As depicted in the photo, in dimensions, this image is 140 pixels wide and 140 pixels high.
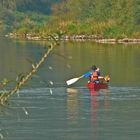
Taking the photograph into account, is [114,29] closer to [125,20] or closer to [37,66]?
[125,20]

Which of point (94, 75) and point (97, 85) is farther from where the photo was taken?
point (94, 75)

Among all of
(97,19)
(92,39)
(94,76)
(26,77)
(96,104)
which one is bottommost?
(92,39)

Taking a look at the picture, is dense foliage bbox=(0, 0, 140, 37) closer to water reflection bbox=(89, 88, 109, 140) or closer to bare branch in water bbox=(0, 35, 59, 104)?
water reflection bbox=(89, 88, 109, 140)

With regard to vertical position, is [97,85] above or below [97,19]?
below

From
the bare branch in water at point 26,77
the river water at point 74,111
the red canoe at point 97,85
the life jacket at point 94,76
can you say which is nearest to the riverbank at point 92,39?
the river water at point 74,111

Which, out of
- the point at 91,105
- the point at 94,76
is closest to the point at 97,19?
the point at 94,76

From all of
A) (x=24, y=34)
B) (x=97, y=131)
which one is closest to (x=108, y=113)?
(x=97, y=131)

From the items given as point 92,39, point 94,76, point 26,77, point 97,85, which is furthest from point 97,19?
point 26,77

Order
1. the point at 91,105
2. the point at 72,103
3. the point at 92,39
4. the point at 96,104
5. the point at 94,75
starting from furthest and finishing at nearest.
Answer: the point at 92,39 < the point at 94,75 < the point at 72,103 < the point at 96,104 < the point at 91,105

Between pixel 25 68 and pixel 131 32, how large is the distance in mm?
43349

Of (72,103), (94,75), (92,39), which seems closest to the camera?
(72,103)

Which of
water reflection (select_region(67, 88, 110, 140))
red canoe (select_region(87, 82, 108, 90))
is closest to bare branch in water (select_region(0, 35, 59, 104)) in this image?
water reflection (select_region(67, 88, 110, 140))

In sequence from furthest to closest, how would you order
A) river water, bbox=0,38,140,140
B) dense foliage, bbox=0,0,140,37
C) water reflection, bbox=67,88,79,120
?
dense foliage, bbox=0,0,140,37 → water reflection, bbox=67,88,79,120 → river water, bbox=0,38,140,140

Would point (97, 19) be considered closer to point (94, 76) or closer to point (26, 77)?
point (94, 76)
